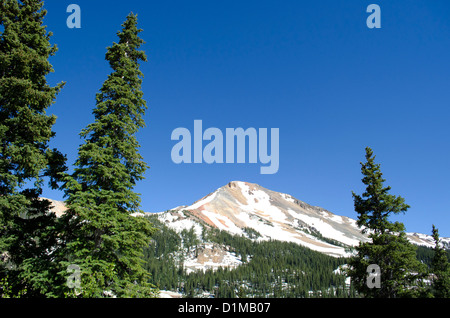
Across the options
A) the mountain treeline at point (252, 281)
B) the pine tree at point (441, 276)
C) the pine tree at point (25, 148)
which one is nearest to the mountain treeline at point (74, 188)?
the pine tree at point (25, 148)

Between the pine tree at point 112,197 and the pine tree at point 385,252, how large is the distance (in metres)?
15.6

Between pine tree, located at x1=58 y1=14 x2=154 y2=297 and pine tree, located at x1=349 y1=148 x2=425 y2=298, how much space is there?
15579 mm

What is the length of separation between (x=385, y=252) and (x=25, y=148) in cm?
2343

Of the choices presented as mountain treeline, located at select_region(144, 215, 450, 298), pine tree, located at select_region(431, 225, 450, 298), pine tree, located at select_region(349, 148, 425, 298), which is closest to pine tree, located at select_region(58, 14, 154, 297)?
pine tree, located at select_region(349, 148, 425, 298)

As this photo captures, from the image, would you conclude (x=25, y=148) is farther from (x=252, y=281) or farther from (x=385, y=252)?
(x=252, y=281)

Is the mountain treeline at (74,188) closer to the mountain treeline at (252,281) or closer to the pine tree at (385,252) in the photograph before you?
the pine tree at (385,252)

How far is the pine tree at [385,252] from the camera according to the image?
18.4m

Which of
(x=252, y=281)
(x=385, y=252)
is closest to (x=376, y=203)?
(x=385, y=252)

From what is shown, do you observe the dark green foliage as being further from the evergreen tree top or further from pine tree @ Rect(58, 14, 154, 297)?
pine tree @ Rect(58, 14, 154, 297)

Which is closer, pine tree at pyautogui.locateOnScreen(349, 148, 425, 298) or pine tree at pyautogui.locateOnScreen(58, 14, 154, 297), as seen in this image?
pine tree at pyautogui.locateOnScreen(58, 14, 154, 297)

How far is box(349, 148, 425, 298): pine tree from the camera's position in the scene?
18.4m
